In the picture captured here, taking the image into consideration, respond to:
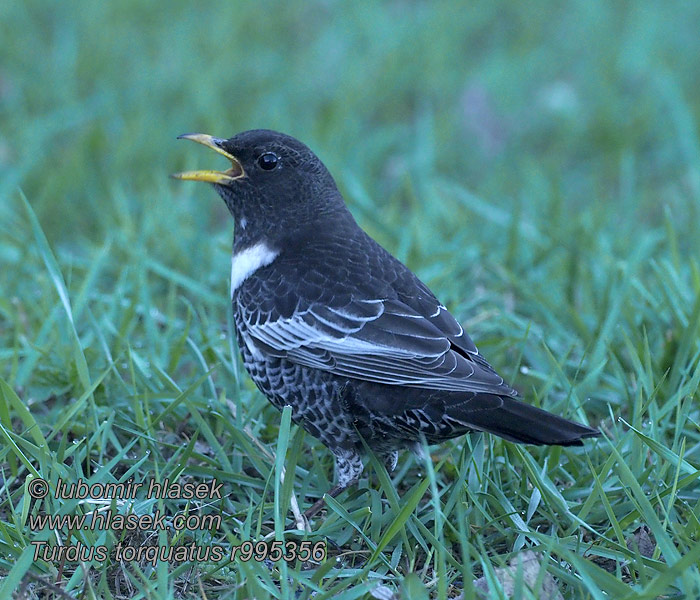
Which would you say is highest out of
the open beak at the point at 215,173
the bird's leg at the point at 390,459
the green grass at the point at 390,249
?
the open beak at the point at 215,173

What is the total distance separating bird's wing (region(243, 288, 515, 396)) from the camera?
3219 mm

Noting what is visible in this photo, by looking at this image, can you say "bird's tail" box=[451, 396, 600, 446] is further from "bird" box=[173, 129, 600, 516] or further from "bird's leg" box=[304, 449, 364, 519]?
"bird's leg" box=[304, 449, 364, 519]

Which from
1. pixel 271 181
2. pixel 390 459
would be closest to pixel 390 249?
pixel 271 181

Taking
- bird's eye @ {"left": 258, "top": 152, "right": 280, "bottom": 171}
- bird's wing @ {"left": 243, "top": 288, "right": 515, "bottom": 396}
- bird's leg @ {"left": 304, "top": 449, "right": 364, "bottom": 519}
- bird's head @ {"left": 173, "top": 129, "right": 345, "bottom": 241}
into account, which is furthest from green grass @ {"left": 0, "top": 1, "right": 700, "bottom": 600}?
bird's eye @ {"left": 258, "top": 152, "right": 280, "bottom": 171}

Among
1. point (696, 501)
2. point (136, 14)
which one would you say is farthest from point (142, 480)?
point (136, 14)

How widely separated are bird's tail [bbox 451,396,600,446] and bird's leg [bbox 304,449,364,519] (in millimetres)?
555

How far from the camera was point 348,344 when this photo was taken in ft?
11.0

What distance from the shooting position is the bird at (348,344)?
10.5 ft

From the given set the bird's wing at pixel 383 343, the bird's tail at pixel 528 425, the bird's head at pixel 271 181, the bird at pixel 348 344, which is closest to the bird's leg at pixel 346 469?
the bird at pixel 348 344

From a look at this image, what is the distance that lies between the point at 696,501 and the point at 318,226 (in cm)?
187

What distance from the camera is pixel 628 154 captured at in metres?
6.90

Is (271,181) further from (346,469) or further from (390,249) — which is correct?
(390,249)

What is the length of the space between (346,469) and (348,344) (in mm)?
511

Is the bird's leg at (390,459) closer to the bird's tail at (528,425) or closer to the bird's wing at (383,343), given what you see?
the bird's wing at (383,343)
